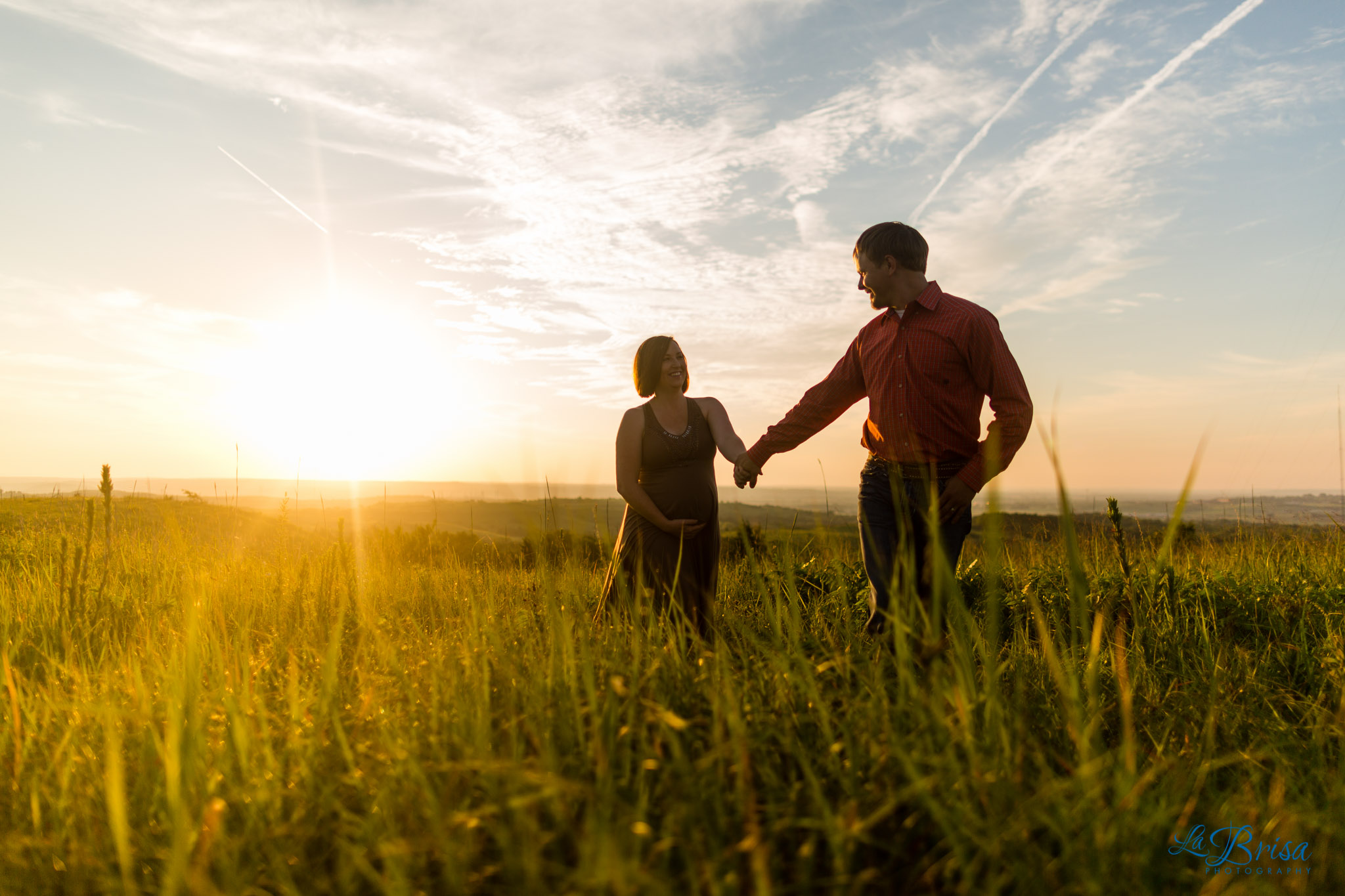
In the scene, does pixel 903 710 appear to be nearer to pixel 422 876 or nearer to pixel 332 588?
pixel 422 876

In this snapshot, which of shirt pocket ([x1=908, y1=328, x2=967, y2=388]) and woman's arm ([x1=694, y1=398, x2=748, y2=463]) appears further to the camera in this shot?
woman's arm ([x1=694, y1=398, x2=748, y2=463])

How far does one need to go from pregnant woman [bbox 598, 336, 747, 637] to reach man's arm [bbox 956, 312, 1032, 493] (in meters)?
1.72

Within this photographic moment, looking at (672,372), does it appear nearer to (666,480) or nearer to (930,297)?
(666,480)

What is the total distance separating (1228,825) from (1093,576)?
4927 millimetres

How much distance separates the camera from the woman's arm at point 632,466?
480cm

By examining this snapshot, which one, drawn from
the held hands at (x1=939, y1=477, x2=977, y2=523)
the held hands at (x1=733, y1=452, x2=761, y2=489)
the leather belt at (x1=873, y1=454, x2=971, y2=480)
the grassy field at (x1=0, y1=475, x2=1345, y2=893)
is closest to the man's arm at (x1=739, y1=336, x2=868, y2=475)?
the held hands at (x1=733, y1=452, x2=761, y2=489)

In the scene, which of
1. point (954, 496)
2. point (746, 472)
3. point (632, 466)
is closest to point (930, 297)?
point (954, 496)

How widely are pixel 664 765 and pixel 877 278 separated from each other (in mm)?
3283

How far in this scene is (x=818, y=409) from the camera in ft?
15.8

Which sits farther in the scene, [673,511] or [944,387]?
[673,511]

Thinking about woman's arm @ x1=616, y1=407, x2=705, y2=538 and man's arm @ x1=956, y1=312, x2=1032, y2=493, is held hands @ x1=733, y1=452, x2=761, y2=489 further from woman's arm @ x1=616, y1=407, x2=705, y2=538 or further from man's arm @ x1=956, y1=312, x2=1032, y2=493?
man's arm @ x1=956, y1=312, x2=1032, y2=493

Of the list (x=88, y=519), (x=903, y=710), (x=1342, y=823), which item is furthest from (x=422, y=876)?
(x=88, y=519)

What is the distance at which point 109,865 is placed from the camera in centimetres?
178

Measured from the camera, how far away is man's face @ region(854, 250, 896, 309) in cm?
412
